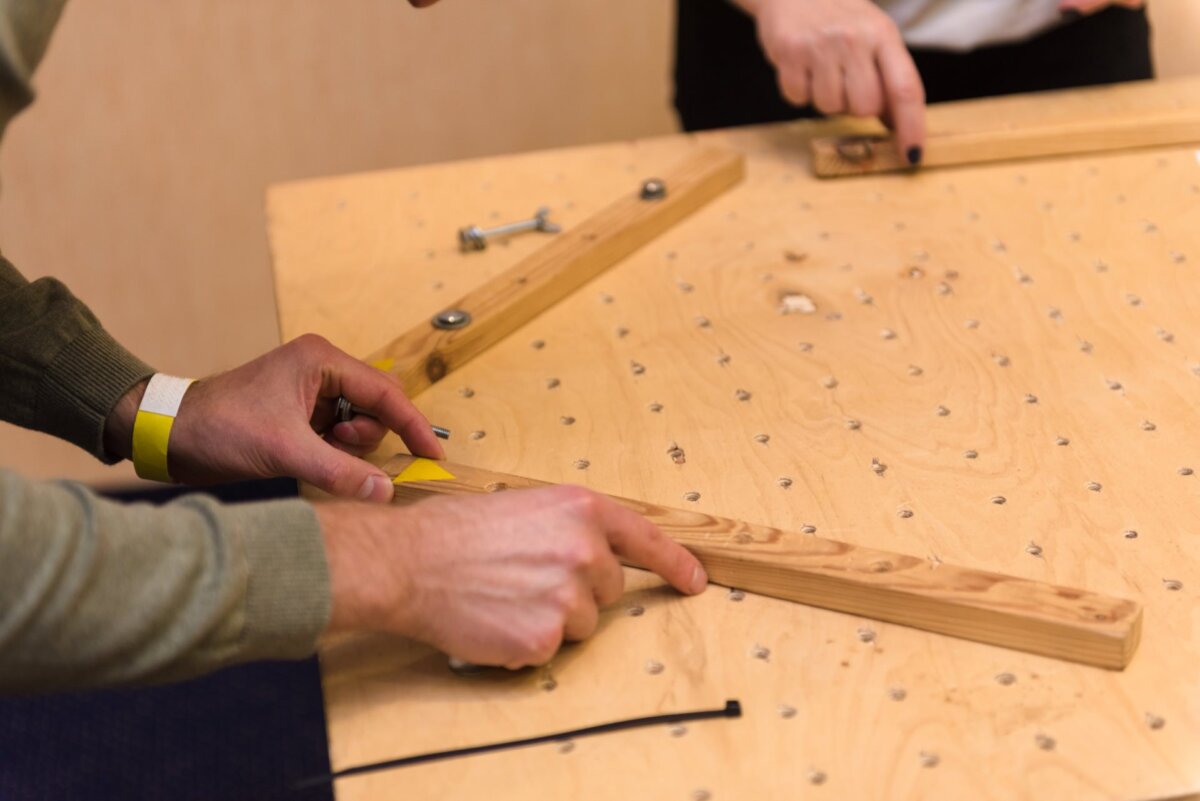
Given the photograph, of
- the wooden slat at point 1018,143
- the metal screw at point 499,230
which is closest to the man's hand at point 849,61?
the wooden slat at point 1018,143

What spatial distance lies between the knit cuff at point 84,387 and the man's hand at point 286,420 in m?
0.01

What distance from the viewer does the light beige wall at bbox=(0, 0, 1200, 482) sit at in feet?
7.97

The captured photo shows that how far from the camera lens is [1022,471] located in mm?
1012

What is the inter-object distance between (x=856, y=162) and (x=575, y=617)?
866mm

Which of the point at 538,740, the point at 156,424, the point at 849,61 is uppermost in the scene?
Result: the point at 849,61

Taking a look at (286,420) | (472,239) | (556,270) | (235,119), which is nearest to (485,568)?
(286,420)

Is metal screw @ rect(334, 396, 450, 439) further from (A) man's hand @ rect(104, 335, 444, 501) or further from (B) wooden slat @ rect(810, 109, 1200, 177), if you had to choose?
(B) wooden slat @ rect(810, 109, 1200, 177)

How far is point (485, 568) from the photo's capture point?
86 cm

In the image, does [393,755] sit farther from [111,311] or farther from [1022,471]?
[111,311]

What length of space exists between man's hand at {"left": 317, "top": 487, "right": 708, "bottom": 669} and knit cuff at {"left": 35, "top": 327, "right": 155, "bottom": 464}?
0.36 meters

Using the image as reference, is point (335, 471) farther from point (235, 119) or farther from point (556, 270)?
point (235, 119)

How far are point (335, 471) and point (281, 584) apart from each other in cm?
22

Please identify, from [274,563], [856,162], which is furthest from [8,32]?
[856,162]

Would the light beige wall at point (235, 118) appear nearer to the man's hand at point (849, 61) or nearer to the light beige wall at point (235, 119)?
the light beige wall at point (235, 119)
